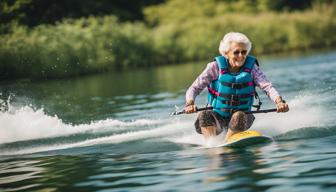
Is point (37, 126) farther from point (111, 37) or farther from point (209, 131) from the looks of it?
point (111, 37)

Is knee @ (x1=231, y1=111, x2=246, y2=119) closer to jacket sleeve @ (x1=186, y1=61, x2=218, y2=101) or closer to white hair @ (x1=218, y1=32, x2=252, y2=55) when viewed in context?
jacket sleeve @ (x1=186, y1=61, x2=218, y2=101)

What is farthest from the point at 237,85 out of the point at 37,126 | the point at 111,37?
the point at 111,37

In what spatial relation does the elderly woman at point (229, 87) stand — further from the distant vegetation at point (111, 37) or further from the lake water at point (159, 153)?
the distant vegetation at point (111, 37)

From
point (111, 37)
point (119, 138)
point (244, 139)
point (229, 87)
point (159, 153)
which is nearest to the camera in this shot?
point (244, 139)

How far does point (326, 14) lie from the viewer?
46.0 meters

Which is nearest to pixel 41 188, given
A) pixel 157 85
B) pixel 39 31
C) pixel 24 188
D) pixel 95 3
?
pixel 24 188

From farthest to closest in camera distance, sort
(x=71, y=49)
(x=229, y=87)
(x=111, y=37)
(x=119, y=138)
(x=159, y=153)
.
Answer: (x=111, y=37) → (x=71, y=49) → (x=119, y=138) → (x=229, y=87) → (x=159, y=153)

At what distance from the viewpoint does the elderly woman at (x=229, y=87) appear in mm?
8766

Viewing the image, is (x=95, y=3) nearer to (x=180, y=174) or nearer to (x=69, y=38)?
(x=69, y=38)

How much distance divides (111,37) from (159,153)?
31156mm

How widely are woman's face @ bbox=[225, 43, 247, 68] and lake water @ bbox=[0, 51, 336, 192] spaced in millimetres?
1012

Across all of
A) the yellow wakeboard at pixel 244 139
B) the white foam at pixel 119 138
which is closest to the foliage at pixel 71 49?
the white foam at pixel 119 138

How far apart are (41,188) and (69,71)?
28.3 m

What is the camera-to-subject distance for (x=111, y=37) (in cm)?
3938
